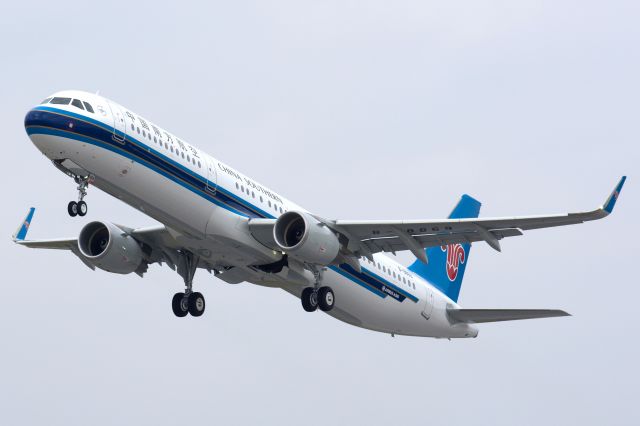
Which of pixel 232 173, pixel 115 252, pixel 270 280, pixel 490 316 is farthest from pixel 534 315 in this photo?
pixel 115 252

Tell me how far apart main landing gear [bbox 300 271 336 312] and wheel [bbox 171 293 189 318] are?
4.42 m

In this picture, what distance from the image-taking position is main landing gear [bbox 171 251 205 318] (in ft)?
142

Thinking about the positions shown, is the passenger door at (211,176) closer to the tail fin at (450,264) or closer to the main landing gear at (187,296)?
the main landing gear at (187,296)

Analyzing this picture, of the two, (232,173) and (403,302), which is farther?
(403,302)

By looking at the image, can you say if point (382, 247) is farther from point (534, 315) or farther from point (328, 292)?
point (534, 315)

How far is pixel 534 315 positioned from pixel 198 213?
1308cm

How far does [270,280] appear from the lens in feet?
140

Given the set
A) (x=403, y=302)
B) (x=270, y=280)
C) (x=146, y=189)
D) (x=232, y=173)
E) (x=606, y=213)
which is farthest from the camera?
(x=403, y=302)

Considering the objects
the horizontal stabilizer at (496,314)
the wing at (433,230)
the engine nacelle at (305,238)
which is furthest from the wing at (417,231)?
the horizontal stabilizer at (496,314)

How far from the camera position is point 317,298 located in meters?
41.6

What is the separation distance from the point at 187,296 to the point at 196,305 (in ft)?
1.60

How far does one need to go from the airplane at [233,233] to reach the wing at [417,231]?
0.04 m

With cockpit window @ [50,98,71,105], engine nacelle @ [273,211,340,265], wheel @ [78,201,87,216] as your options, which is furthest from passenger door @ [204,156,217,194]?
cockpit window @ [50,98,71,105]

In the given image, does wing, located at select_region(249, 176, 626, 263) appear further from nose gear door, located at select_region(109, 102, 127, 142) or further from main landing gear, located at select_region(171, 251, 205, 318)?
nose gear door, located at select_region(109, 102, 127, 142)
